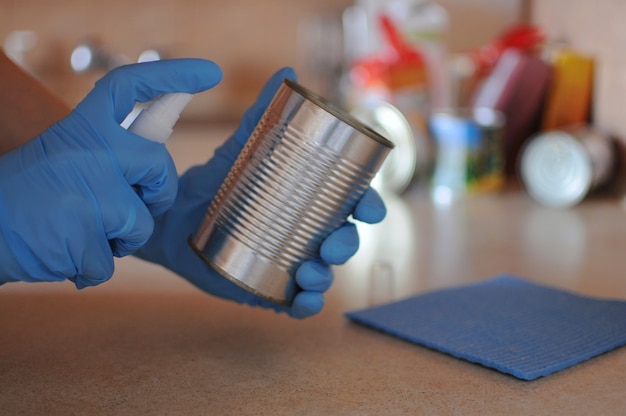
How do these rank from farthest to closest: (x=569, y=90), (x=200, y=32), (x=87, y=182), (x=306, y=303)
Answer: (x=200, y=32)
(x=569, y=90)
(x=306, y=303)
(x=87, y=182)

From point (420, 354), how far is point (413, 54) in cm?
119

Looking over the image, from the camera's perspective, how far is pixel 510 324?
76 cm

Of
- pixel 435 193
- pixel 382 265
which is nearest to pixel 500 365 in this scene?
pixel 382 265

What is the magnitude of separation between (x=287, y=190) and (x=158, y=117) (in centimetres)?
12

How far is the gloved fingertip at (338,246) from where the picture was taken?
0.67 metres

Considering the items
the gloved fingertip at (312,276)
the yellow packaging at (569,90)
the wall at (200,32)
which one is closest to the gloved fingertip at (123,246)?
the gloved fingertip at (312,276)

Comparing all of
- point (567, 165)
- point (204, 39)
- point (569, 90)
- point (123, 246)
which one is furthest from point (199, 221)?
point (204, 39)

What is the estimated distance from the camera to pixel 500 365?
66 centimetres

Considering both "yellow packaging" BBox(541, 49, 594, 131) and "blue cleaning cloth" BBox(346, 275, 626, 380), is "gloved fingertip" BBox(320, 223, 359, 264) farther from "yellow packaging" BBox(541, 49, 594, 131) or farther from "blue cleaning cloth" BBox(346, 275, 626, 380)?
"yellow packaging" BBox(541, 49, 594, 131)

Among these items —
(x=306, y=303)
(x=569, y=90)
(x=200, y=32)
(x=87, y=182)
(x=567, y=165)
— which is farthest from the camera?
(x=200, y=32)

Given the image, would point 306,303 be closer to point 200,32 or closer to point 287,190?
point 287,190

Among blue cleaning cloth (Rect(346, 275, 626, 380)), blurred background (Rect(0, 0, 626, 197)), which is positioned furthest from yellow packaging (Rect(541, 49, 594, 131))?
blue cleaning cloth (Rect(346, 275, 626, 380))

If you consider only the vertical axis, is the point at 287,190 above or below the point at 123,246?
above

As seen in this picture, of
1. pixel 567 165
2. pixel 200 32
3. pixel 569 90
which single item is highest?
pixel 569 90
